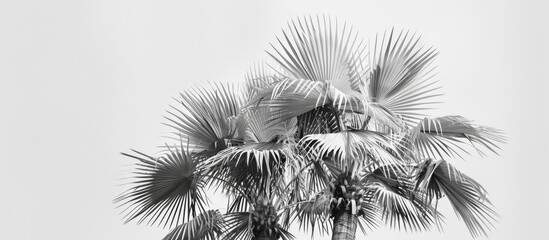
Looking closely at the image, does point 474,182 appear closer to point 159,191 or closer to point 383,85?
point 383,85

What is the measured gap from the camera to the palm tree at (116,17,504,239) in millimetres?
9547

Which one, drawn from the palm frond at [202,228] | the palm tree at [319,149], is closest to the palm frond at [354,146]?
the palm tree at [319,149]

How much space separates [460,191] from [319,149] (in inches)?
63.4

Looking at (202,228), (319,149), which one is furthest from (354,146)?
(202,228)

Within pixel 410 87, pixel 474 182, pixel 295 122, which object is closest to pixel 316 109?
pixel 295 122

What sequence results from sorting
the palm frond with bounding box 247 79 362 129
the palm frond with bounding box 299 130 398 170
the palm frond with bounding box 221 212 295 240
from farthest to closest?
the palm frond with bounding box 221 212 295 240, the palm frond with bounding box 247 79 362 129, the palm frond with bounding box 299 130 398 170

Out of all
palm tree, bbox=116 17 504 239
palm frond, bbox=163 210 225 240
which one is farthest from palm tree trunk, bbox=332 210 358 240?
palm frond, bbox=163 210 225 240

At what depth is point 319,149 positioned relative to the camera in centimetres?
Answer: 991

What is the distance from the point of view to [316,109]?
391 inches

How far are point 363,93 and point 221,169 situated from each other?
5.97ft

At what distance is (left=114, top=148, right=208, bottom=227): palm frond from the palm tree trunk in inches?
70.1

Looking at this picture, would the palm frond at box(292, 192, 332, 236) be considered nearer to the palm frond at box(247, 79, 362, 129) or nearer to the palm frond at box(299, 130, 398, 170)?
the palm frond at box(299, 130, 398, 170)

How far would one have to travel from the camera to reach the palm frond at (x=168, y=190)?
1048 centimetres

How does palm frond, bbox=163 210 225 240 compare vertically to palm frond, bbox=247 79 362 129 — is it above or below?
below
